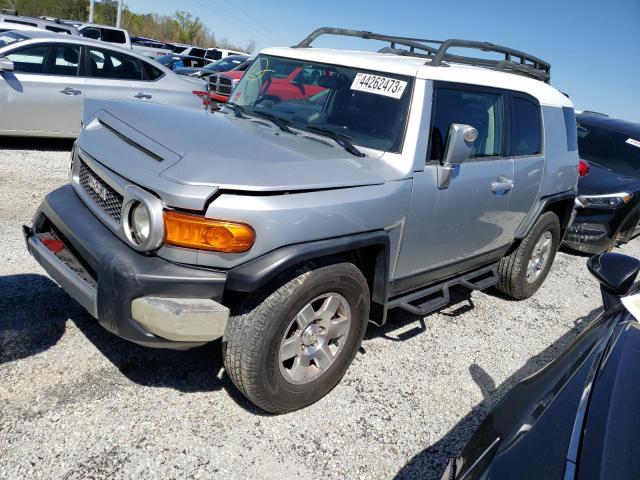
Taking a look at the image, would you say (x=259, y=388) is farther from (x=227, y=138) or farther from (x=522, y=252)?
(x=522, y=252)

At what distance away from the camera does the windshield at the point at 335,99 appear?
340 cm

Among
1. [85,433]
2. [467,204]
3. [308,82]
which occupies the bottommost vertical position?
[85,433]

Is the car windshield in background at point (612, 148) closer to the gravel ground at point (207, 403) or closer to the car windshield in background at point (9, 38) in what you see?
the gravel ground at point (207, 403)

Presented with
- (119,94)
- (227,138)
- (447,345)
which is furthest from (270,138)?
(119,94)

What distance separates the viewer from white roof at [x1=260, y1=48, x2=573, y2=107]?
3500mm

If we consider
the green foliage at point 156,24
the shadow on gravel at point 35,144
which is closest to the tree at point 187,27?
the green foliage at point 156,24

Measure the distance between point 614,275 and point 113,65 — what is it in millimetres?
7667

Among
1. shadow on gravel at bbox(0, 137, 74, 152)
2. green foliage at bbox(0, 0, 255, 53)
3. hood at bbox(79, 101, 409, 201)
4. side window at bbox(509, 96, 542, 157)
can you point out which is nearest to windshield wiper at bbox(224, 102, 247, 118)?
hood at bbox(79, 101, 409, 201)

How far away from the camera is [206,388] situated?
10.4 feet

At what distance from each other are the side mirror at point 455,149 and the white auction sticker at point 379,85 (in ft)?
1.33

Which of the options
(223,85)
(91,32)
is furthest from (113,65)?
(91,32)

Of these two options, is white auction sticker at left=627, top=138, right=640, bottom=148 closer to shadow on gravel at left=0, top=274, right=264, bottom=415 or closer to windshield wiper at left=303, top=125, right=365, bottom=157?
windshield wiper at left=303, top=125, right=365, bottom=157

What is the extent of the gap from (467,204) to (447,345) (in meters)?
1.10

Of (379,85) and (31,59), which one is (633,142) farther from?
(31,59)
